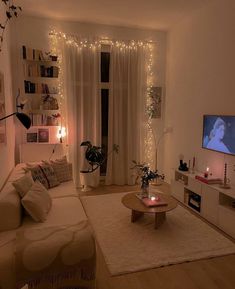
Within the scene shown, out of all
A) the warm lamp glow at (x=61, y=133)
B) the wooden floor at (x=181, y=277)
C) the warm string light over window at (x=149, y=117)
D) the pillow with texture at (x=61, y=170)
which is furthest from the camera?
the warm string light over window at (x=149, y=117)

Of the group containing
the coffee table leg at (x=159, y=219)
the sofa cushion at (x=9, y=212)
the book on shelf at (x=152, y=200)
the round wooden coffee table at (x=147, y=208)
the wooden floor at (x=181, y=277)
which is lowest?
the wooden floor at (x=181, y=277)

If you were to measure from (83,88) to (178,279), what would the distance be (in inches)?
140

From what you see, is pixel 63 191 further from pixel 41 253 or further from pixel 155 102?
pixel 155 102

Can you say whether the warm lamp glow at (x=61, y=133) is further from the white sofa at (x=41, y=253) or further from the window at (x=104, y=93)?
the white sofa at (x=41, y=253)

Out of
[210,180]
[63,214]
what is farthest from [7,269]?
[210,180]

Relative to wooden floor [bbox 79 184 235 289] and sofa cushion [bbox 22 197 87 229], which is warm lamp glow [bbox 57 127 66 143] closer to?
sofa cushion [bbox 22 197 87 229]

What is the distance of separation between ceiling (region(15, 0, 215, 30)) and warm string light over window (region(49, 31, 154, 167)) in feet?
1.05

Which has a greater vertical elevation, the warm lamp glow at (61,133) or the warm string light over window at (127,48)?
the warm string light over window at (127,48)

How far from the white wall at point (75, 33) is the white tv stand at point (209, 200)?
1.71 metres

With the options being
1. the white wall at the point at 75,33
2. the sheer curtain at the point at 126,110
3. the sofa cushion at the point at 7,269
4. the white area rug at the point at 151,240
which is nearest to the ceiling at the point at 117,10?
the white wall at the point at 75,33

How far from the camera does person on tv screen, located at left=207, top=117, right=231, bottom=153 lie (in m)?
3.46

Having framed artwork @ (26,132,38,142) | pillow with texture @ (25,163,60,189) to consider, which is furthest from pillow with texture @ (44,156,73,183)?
framed artwork @ (26,132,38,142)

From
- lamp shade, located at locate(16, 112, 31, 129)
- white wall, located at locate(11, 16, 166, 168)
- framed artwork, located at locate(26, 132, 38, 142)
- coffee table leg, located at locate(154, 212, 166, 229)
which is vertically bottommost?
coffee table leg, located at locate(154, 212, 166, 229)

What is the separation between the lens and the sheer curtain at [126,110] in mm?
4836
